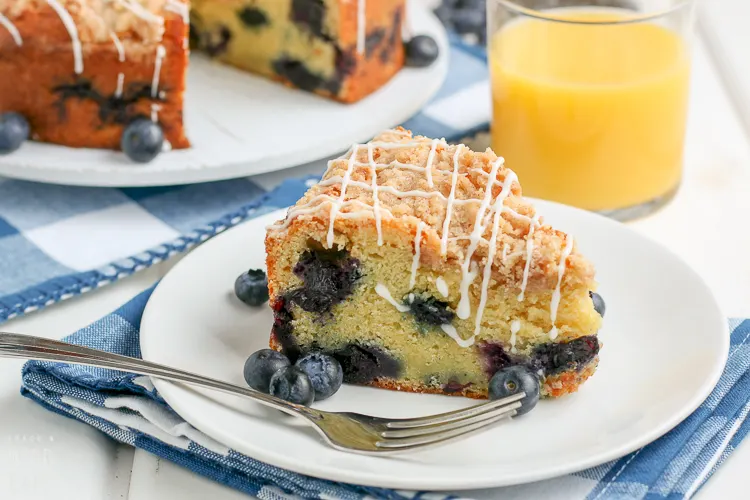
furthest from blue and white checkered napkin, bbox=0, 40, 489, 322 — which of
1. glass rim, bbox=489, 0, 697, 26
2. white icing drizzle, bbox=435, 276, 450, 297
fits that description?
white icing drizzle, bbox=435, 276, 450, 297

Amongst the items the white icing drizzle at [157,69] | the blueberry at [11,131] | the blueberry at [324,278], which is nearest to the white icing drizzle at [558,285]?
the blueberry at [324,278]

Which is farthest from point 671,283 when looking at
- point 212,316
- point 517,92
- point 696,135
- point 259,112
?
point 259,112

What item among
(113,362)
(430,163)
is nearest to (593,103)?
(430,163)

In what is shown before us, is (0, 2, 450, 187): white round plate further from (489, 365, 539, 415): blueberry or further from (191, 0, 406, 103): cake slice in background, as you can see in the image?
(489, 365, 539, 415): blueberry

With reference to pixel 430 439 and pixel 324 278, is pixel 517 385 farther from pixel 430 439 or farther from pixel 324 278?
pixel 324 278

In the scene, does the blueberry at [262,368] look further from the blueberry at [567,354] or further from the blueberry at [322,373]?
the blueberry at [567,354]

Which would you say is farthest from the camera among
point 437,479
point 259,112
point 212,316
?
point 259,112

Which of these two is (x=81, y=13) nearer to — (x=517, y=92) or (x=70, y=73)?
(x=70, y=73)
